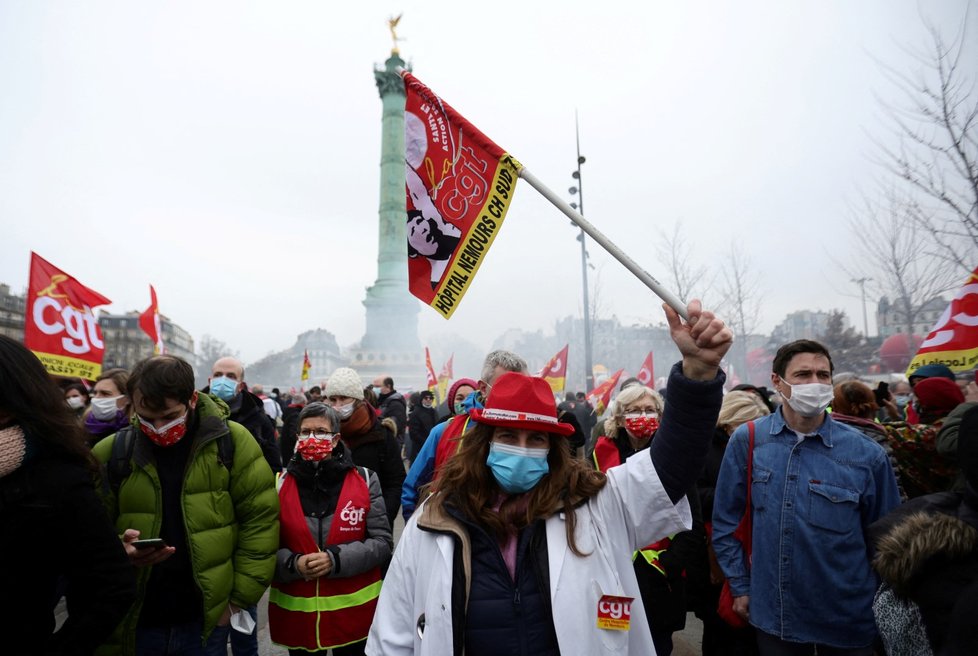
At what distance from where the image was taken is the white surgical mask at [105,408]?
427cm

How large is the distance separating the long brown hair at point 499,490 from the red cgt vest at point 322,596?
1327 millimetres

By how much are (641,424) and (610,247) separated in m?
1.80

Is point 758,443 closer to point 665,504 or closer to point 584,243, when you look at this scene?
point 665,504

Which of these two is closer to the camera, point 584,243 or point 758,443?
point 758,443

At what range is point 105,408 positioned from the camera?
429 centimetres

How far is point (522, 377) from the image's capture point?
200 cm

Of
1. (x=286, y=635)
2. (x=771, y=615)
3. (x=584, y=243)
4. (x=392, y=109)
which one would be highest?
(x=392, y=109)

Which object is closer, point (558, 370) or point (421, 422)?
point (421, 422)

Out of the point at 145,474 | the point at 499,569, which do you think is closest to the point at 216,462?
the point at 145,474

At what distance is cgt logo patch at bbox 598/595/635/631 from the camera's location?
1.73m

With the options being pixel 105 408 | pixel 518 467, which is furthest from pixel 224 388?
pixel 518 467

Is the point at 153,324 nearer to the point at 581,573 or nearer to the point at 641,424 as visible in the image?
the point at 641,424

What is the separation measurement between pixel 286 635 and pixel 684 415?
8.41 ft

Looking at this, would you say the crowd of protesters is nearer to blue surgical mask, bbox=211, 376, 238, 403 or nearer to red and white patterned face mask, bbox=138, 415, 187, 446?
red and white patterned face mask, bbox=138, 415, 187, 446
